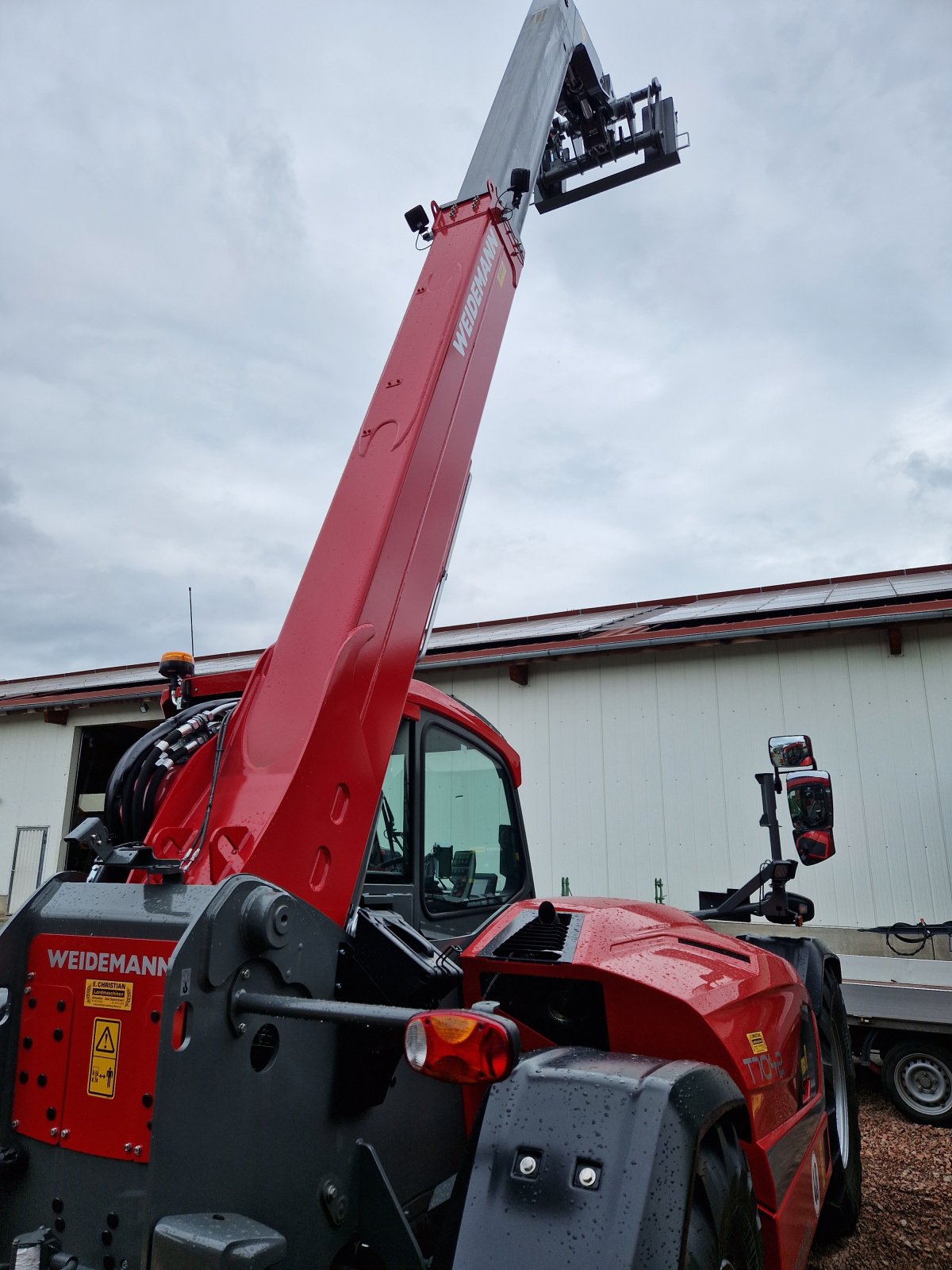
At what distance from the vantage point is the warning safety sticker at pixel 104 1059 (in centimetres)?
177

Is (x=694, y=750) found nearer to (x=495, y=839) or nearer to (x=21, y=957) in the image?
(x=495, y=839)

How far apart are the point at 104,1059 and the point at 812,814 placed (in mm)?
2968

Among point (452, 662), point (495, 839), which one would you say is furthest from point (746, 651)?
point (495, 839)

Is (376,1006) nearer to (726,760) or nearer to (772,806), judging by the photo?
(772,806)

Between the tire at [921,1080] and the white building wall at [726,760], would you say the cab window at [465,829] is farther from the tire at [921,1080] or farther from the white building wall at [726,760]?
the white building wall at [726,760]

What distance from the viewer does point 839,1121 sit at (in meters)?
3.98

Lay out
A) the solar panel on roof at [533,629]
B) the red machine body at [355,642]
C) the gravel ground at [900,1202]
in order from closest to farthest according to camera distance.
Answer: the red machine body at [355,642] < the gravel ground at [900,1202] < the solar panel on roof at [533,629]

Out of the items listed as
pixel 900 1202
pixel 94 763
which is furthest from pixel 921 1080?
pixel 94 763

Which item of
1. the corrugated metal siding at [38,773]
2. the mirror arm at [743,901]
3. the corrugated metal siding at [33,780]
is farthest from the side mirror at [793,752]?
the corrugated metal siding at [33,780]

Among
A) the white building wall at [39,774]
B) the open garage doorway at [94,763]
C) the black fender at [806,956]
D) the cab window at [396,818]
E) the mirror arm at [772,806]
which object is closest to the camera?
the cab window at [396,818]

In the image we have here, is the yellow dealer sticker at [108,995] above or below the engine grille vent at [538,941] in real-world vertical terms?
below

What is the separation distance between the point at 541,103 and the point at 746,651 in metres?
6.00

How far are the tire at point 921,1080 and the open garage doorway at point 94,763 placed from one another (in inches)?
373

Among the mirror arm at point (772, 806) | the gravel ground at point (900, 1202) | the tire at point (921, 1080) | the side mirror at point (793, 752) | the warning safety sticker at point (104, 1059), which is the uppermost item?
the side mirror at point (793, 752)
